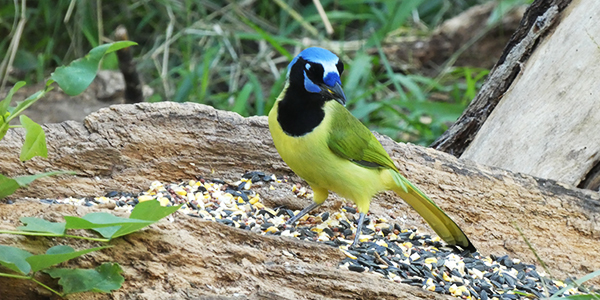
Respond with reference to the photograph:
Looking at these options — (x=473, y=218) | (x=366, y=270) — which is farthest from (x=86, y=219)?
(x=473, y=218)

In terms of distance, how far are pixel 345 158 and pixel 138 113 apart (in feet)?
3.29

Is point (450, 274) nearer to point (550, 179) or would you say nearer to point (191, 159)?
point (550, 179)

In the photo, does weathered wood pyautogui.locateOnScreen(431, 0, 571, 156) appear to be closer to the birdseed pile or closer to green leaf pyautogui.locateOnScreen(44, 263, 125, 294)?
the birdseed pile

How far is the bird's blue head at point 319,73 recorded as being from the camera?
9.93 ft

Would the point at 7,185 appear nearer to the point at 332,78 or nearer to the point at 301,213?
the point at 301,213

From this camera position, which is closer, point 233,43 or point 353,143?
point 353,143

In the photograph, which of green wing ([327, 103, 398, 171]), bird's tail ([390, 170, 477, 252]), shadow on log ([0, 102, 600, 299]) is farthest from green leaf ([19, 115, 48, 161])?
bird's tail ([390, 170, 477, 252])

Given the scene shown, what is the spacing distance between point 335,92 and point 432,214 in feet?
2.39

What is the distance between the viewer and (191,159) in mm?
3400

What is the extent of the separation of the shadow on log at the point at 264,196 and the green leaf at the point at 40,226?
15 cm

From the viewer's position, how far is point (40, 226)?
2363mm

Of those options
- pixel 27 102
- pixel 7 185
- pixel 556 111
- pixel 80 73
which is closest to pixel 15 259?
pixel 7 185

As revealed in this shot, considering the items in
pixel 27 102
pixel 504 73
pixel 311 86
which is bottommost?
pixel 27 102

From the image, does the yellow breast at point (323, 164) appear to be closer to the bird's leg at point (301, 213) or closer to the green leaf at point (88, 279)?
the bird's leg at point (301, 213)
